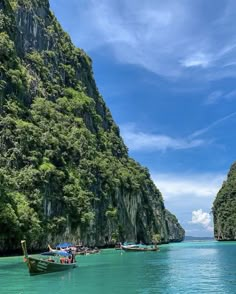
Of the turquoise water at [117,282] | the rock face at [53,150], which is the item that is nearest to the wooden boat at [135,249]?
the rock face at [53,150]

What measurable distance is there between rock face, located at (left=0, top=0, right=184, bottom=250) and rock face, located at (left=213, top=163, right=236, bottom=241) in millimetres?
38824

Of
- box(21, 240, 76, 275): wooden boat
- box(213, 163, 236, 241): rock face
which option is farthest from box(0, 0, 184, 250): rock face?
box(213, 163, 236, 241): rock face

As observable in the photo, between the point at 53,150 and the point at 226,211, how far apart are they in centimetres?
10035

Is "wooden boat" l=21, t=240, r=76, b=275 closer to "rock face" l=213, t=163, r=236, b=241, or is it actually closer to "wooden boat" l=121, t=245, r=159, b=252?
"wooden boat" l=121, t=245, r=159, b=252

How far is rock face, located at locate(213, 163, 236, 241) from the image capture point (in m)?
154

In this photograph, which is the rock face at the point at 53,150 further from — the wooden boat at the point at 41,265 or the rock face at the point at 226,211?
the rock face at the point at 226,211

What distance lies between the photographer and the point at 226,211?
15975 centimetres

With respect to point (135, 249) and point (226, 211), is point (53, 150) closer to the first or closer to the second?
point (135, 249)

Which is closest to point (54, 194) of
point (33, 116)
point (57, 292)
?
point (33, 116)

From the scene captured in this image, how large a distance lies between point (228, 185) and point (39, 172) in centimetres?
11398

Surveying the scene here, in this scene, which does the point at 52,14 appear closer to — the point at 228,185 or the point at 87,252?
the point at 87,252

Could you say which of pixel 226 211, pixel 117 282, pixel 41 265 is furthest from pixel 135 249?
pixel 226 211

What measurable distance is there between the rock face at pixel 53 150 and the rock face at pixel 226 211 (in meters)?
38.8

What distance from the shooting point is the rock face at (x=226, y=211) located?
15450 cm
